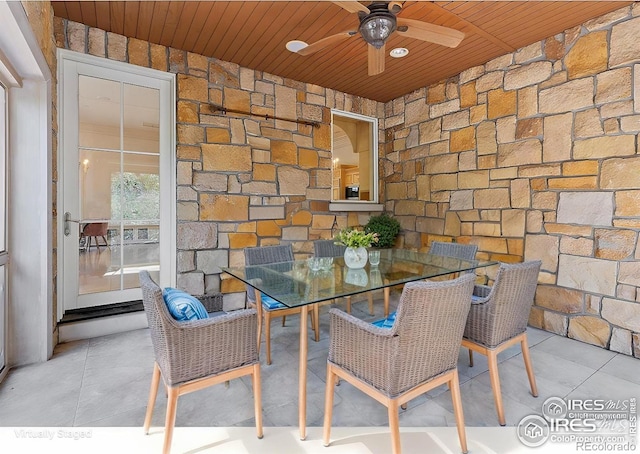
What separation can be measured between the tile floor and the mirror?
2.52 m

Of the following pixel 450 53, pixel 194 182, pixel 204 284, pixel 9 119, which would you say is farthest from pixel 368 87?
pixel 9 119

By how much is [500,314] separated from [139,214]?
3.09 meters

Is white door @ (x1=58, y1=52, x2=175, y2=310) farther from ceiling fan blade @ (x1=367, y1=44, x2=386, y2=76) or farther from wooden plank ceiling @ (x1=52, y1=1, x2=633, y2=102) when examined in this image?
ceiling fan blade @ (x1=367, y1=44, x2=386, y2=76)

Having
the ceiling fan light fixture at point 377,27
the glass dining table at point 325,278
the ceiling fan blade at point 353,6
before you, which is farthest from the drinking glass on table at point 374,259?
the ceiling fan blade at point 353,6

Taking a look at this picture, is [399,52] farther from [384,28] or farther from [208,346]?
[208,346]

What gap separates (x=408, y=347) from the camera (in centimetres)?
131

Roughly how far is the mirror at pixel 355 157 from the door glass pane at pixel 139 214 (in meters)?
2.21

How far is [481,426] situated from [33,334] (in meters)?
2.93

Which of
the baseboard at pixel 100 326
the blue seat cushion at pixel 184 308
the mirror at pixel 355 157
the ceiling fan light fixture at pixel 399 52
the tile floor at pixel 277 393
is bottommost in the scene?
the tile floor at pixel 277 393

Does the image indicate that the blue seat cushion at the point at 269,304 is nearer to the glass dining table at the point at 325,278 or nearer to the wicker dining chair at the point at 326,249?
the glass dining table at the point at 325,278

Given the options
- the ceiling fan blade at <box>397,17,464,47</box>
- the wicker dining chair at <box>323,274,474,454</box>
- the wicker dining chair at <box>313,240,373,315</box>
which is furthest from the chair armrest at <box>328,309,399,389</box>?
the ceiling fan blade at <box>397,17,464,47</box>

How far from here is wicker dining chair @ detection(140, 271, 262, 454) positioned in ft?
4.46

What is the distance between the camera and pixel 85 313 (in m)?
2.85

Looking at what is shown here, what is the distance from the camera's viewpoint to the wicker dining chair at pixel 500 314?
5.47ft
